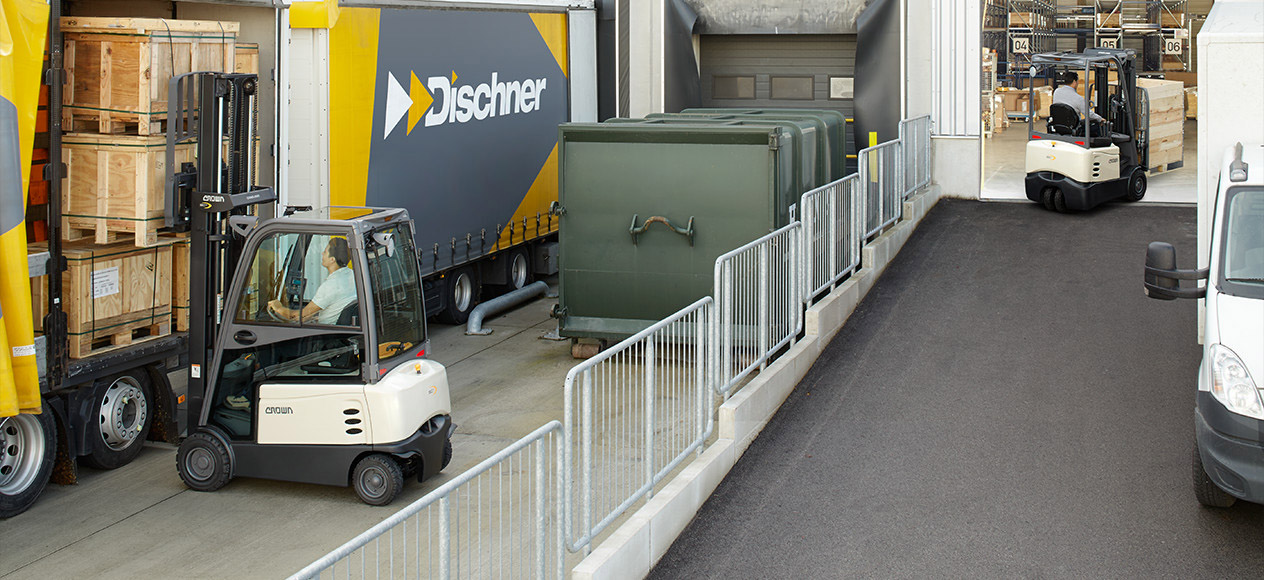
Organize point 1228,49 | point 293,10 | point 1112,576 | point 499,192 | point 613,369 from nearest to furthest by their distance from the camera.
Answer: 1. point 1112,576
2. point 613,369
3. point 1228,49
4. point 293,10
5. point 499,192

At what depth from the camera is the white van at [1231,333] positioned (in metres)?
6.39

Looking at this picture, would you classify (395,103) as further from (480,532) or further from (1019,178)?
(1019,178)

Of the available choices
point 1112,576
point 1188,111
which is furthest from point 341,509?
point 1188,111

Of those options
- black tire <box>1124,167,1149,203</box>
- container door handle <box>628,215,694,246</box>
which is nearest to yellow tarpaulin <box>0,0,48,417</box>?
container door handle <box>628,215,694,246</box>

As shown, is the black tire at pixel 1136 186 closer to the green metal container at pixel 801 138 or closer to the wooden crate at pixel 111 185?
the green metal container at pixel 801 138

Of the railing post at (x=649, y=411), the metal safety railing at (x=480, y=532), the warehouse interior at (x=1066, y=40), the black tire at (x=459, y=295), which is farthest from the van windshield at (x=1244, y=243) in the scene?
the warehouse interior at (x=1066, y=40)

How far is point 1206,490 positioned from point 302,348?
560cm

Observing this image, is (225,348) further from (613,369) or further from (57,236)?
(613,369)

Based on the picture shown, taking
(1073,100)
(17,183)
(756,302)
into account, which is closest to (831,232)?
(756,302)

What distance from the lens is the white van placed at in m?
6.39

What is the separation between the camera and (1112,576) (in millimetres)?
6480

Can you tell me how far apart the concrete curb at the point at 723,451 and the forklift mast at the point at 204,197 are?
11.5 ft

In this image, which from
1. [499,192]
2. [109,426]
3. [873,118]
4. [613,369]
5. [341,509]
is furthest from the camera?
[873,118]

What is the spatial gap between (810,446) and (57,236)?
5171mm
